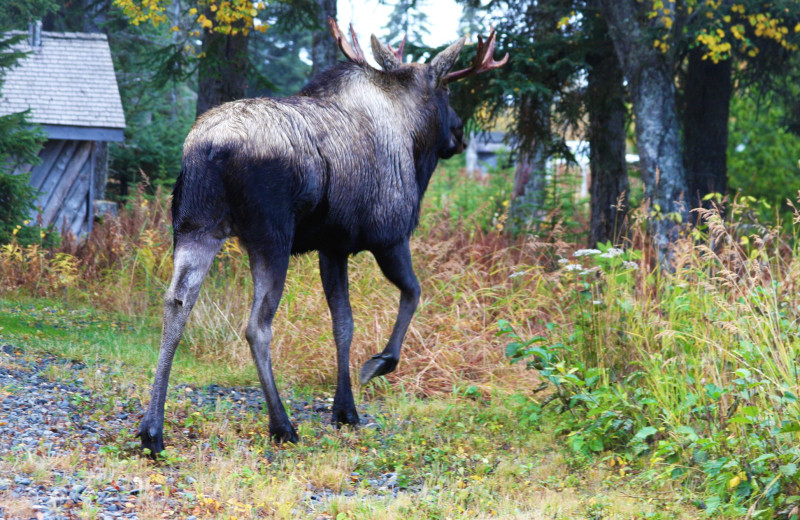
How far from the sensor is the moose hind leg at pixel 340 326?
570cm

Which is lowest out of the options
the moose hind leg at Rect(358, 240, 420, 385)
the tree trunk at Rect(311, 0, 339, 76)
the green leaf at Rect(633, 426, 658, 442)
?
the green leaf at Rect(633, 426, 658, 442)

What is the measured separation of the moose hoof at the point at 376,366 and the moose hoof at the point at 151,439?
1495 mm

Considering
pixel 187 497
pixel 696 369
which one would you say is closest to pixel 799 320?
pixel 696 369

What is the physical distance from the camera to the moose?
15.6 ft

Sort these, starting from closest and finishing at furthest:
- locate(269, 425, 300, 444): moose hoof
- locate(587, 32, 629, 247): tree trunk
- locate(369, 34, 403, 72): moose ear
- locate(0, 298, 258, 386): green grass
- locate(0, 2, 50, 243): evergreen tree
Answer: locate(269, 425, 300, 444): moose hoof, locate(369, 34, 403, 72): moose ear, locate(0, 298, 258, 386): green grass, locate(0, 2, 50, 243): evergreen tree, locate(587, 32, 629, 247): tree trunk

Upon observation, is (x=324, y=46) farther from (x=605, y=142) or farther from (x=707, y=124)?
(x=707, y=124)

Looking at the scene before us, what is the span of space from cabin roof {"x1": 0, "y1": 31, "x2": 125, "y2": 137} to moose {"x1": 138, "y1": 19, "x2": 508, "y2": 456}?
8.00 metres

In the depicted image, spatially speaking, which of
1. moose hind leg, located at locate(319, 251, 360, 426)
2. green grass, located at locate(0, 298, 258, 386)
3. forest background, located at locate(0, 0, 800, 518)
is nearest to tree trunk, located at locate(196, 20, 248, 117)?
forest background, located at locate(0, 0, 800, 518)

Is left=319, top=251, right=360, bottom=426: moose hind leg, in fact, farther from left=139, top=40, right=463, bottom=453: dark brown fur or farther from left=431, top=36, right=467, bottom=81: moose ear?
left=431, top=36, right=467, bottom=81: moose ear

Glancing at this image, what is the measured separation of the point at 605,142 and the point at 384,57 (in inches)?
201

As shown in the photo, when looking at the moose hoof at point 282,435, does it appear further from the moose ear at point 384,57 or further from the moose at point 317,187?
the moose ear at point 384,57

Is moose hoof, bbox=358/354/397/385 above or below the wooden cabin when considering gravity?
below

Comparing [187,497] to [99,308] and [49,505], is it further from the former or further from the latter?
[99,308]

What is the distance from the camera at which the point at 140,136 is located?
17.9m
